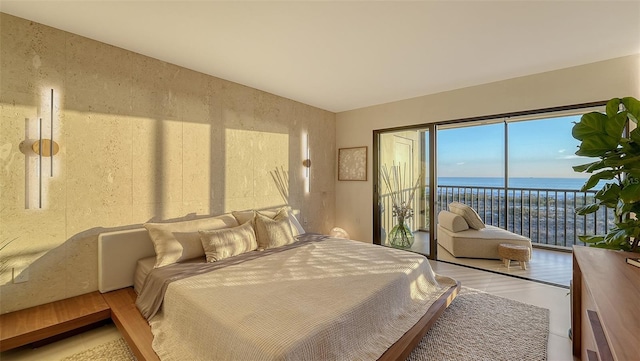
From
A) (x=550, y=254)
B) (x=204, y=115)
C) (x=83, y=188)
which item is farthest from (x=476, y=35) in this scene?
(x=550, y=254)

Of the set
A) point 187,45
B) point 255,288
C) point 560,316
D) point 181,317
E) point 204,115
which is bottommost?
point 560,316

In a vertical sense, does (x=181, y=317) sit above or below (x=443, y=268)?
above

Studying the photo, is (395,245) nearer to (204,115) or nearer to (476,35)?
(476,35)

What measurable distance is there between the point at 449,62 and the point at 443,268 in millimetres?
2777

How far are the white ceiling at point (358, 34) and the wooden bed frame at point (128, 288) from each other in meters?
1.89

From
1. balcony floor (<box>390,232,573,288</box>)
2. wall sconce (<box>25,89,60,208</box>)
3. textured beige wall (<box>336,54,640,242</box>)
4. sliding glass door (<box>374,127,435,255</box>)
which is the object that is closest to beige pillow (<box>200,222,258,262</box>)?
wall sconce (<box>25,89,60,208</box>)

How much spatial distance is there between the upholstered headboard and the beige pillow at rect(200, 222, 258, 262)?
23.5 inches

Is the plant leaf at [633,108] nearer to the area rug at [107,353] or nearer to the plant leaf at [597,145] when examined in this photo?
the plant leaf at [597,145]

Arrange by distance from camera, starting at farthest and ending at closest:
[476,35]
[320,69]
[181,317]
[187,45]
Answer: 1. [320,69]
2. [187,45]
3. [476,35]
4. [181,317]

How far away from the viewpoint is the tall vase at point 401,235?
4547 mm

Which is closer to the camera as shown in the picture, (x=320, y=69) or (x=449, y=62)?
(x=449, y=62)

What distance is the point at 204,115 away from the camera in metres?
3.19

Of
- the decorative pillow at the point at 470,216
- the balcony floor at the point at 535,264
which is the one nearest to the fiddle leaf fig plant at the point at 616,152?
the balcony floor at the point at 535,264

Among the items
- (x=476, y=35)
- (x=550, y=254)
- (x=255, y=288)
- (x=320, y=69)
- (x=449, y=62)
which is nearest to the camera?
(x=255, y=288)
